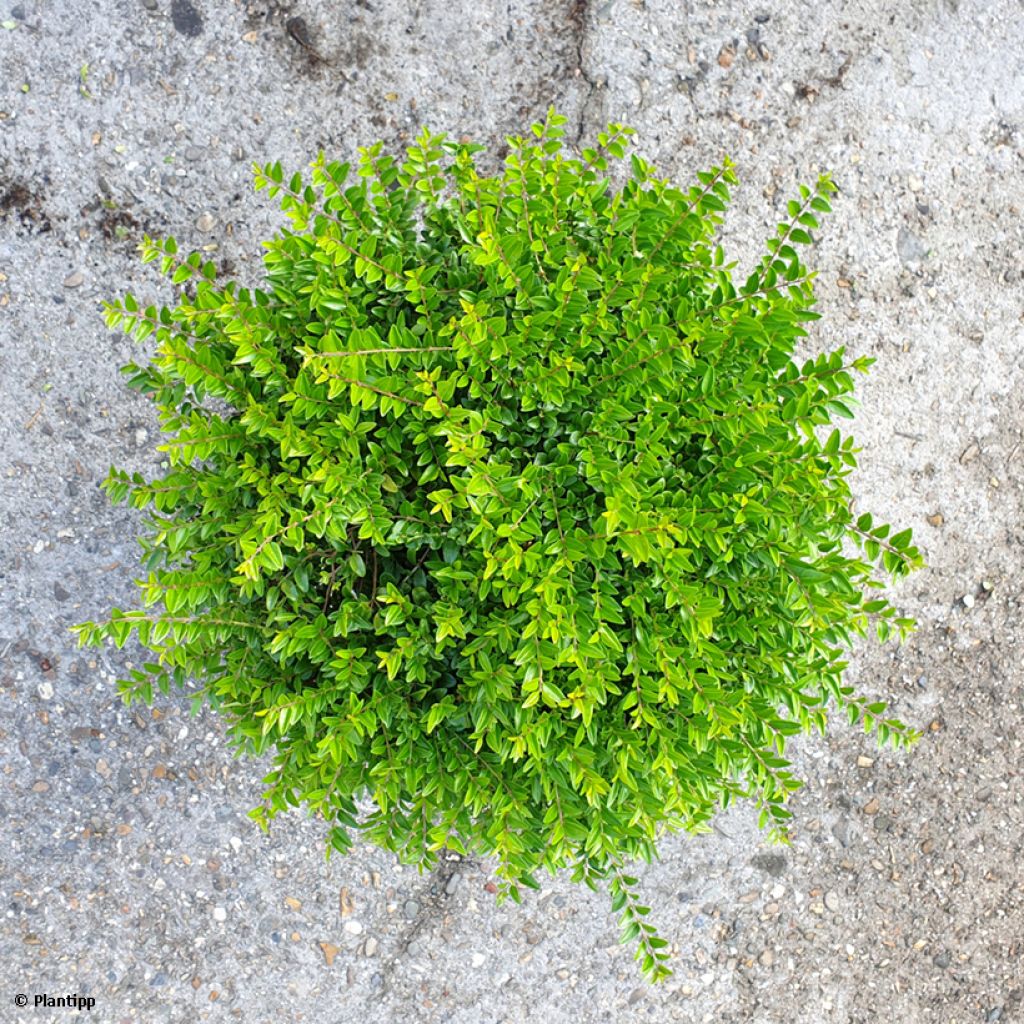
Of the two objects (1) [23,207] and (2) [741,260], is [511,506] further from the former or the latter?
(1) [23,207]

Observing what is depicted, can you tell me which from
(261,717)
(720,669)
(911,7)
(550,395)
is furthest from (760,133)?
(261,717)

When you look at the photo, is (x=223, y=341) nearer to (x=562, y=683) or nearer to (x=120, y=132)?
(x=562, y=683)

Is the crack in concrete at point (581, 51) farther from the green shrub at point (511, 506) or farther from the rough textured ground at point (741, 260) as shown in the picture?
the green shrub at point (511, 506)

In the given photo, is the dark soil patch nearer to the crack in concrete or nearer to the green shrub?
the green shrub

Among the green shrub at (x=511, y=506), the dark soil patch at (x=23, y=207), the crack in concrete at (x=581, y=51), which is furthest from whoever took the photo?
the crack in concrete at (x=581, y=51)

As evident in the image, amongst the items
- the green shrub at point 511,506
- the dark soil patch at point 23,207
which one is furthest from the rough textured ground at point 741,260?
the green shrub at point 511,506

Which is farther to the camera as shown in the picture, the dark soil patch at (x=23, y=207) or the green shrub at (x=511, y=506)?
the dark soil patch at (x=23, y=207)

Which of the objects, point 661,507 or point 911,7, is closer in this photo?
point 661,507
